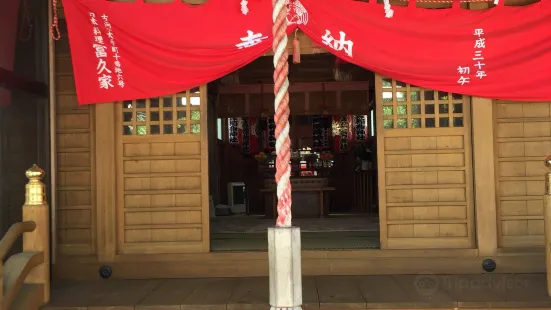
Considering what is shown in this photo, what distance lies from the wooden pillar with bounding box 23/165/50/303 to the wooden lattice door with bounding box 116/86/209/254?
3.90ft

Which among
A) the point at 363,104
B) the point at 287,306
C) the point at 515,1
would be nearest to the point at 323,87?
the point at 363,104

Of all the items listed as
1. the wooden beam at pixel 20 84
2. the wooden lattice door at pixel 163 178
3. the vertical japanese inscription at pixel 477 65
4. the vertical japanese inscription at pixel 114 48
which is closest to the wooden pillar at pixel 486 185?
the vertical japanese inscription at pixel 477 65

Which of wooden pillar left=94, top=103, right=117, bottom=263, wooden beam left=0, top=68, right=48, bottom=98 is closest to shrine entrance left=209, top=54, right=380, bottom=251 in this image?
wooden pillar left=94, top=103, right=117, bottom=263

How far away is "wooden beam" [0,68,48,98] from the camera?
4578 mm

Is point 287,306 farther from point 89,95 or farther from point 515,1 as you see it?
point 515,1

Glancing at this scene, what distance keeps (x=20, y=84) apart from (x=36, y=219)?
1520 millimetres

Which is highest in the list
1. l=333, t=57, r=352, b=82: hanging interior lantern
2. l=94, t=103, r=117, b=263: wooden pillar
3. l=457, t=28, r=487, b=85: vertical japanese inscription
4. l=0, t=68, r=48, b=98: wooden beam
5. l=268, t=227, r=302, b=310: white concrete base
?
l=333, t=57, r=352, b=82: hanging interior lantern

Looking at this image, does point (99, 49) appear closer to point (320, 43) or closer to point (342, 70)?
point (320, 43)

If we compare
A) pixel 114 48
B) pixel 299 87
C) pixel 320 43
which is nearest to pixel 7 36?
pixel 114 48

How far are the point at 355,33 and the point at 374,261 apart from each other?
242 cm

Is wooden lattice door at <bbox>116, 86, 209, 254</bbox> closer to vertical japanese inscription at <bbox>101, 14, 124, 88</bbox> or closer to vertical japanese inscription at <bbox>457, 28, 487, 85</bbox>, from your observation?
vertical japanese inscription at <bbox>101, 14, 124, 88</bbox>

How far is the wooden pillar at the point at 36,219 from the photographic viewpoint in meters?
4.13

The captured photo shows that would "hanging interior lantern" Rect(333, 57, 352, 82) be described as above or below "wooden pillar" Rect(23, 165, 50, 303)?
above

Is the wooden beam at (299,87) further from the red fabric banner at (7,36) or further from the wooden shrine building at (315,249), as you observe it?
the red fabric banner at (7,36)
